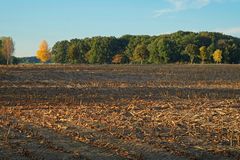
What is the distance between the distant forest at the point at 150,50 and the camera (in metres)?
114

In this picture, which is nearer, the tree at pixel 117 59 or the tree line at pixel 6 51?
the tree line at pixel 6 51

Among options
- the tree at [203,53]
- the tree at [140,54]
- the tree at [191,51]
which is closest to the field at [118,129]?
the tree at [191,51]

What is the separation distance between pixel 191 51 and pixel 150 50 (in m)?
11.8

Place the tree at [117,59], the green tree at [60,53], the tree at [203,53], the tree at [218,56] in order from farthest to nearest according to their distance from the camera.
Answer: the green tree at [60,53] < the tree at [117,59] < the tree at [203,53] < the tree at [218,56]

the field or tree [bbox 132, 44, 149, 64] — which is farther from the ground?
tree [bbox 132, 44, 149, 64]

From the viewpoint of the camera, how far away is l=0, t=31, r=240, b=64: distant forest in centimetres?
11388

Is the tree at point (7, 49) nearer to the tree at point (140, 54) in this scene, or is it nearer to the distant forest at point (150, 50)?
the distant forest at point (150, 50)

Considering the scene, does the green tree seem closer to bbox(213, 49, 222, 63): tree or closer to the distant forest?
the distant forest

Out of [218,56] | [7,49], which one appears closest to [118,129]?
[7,49]

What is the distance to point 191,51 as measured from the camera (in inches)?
4449

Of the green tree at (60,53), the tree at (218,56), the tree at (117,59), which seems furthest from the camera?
the green tree at (60,53)

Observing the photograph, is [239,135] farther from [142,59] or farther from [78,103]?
[142,59]

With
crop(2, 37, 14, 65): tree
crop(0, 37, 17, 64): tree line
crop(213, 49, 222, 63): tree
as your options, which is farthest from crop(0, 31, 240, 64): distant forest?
crop(2, 37, 14, 65): tree

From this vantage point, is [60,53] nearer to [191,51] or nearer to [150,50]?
[150,50]
